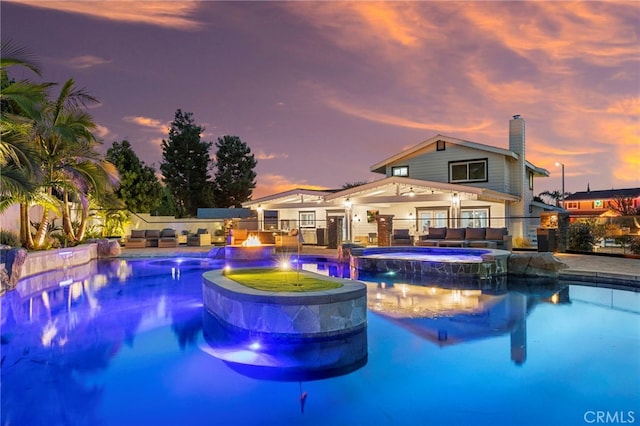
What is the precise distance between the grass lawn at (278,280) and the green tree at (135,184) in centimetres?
1841

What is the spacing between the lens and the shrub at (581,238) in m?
14.4

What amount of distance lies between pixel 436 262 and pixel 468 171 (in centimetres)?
1017

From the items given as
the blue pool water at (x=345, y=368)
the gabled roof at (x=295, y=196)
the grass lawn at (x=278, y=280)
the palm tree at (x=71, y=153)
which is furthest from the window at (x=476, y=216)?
the palm tree at (x=71, y=153)

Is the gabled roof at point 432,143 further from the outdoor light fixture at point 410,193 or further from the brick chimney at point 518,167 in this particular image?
the outdoor light fixture at point 410,193

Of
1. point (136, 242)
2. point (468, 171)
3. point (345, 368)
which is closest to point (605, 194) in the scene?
point (468, 171)

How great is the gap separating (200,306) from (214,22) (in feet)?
35.2

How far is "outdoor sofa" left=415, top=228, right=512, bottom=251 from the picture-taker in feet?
47.0

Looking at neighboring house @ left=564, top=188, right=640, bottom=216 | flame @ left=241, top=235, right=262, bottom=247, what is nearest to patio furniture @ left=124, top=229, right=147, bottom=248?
flame @ left=241, top=235, right=262, bottom=247

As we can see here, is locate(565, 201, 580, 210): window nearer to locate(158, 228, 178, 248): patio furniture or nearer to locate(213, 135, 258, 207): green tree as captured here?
locate(213, 135, 258, 207): green tree

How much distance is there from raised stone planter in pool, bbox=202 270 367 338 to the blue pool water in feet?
0.91

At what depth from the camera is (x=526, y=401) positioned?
396 centimetres

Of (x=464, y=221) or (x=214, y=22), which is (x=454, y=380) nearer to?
(x=214, y=22)

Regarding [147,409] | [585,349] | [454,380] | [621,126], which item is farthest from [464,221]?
[147,409]

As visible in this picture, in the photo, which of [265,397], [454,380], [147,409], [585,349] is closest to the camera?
[147,409]
